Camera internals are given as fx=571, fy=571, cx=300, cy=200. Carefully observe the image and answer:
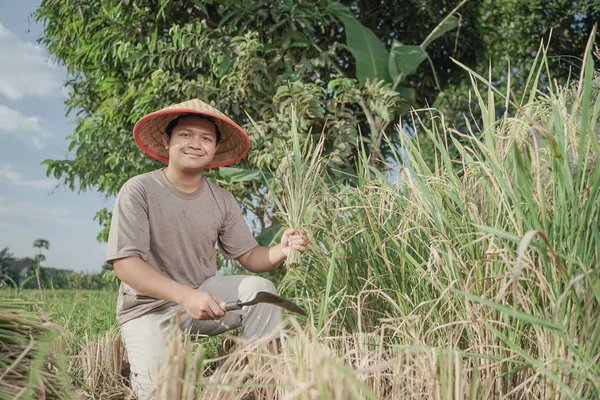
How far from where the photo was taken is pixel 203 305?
188cm

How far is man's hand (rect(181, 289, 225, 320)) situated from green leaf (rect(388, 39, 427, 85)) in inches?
142

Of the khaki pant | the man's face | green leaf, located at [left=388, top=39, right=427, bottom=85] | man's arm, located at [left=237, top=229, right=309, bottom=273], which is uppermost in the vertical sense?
green leaf, located at [left=388, top=39, right=427, bottom=85]

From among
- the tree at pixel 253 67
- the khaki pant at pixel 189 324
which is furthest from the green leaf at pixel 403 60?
the khaki pant at pixel 189 324

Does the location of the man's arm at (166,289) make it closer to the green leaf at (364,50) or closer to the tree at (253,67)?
the tree at (253,67)

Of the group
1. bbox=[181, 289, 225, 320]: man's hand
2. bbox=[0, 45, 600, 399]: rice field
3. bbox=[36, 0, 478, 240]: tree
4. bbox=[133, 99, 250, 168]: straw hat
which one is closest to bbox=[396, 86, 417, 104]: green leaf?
bbox=[36, 0, 478, 240]: tree

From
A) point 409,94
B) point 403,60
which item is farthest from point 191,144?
point 409,94

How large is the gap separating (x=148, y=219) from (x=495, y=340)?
1476 mm

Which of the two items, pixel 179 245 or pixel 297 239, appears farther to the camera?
pixel 179 245

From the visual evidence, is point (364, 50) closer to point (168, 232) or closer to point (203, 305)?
point (168, 232)

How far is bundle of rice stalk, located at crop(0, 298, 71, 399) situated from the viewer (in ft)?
3.81

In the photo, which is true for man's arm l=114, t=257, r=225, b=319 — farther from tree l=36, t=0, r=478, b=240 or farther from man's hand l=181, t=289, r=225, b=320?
tree l=36, t=0, r=478, b=240

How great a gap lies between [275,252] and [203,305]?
0.59 m

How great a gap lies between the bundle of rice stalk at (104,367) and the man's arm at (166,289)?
31cm

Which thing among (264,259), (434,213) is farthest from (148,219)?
(434,213)
